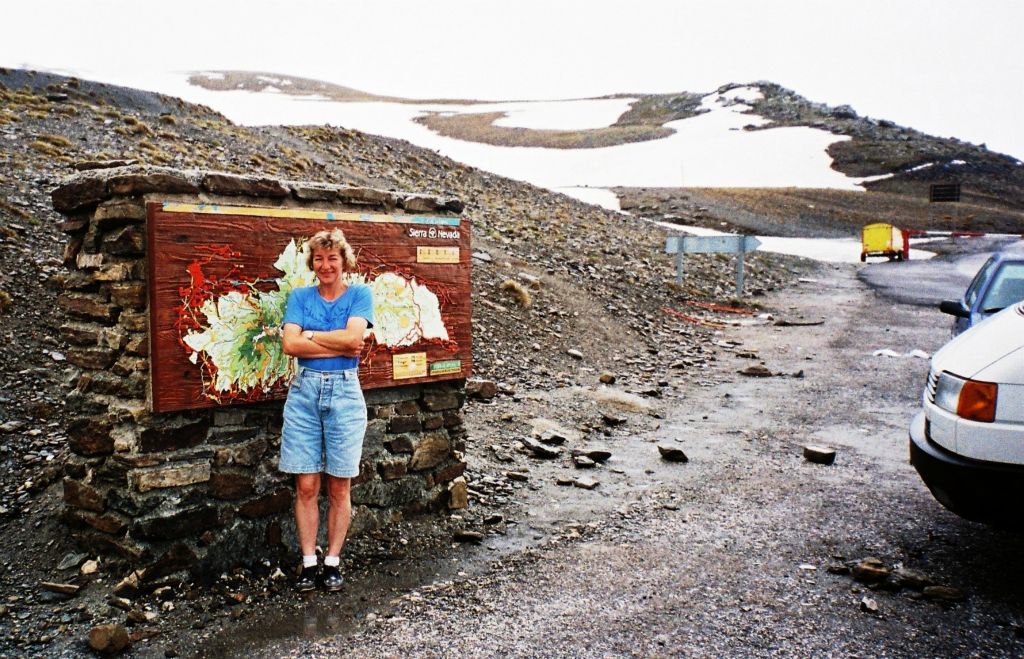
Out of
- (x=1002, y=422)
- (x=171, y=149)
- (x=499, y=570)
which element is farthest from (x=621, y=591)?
(x=171, y=149)

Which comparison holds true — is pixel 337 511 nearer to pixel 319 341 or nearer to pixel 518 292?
pixel 319 341

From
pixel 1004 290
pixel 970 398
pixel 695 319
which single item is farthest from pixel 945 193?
pixel 970 398

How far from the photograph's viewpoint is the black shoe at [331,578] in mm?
4598

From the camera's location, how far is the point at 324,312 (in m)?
4.43

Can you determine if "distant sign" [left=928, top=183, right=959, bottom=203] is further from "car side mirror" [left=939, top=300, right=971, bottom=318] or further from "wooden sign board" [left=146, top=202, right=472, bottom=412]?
"wooden sign board" [left=146, top=202, right=472, bottom=412]

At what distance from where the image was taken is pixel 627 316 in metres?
14.4

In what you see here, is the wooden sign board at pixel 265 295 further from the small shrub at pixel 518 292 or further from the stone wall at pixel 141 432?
the small shrub at pixel 518 292

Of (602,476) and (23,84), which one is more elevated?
(23,84)

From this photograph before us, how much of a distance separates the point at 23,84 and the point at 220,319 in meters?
18.5

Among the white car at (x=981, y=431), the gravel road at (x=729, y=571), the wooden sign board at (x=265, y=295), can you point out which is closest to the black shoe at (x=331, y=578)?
the gravel road at (x=729, y=571)

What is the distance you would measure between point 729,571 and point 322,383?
267 cm

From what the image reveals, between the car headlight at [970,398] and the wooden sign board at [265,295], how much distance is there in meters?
3.14

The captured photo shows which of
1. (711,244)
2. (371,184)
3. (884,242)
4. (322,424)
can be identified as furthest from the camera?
(884,242)

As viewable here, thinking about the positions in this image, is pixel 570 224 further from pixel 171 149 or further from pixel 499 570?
pixel 499 570
